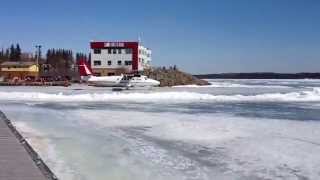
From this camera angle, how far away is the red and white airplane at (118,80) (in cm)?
5944

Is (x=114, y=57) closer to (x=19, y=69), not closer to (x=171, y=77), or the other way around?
(x=19, y=69)

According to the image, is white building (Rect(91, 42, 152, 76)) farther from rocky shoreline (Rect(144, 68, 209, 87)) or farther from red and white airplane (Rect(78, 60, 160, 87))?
red and white airplane (Rect(78, 60, 160, 87))

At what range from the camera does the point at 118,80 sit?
61.8 metres

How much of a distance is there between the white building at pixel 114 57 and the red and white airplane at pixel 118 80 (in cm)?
3169

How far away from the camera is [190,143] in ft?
44.7

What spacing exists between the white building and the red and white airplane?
1248 inches

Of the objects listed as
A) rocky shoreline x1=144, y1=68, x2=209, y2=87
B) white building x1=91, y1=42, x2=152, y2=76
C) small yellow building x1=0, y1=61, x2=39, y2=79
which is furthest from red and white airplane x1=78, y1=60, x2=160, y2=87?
small yellow building x1=0, y1=61, x2=39, y2=79

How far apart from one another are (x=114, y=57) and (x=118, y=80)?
3662 cm

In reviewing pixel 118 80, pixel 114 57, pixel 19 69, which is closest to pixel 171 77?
pixel 114 57

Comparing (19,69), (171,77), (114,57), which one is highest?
(114,57)

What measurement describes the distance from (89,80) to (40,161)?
55.0m

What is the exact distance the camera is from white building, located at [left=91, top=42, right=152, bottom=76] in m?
97.8

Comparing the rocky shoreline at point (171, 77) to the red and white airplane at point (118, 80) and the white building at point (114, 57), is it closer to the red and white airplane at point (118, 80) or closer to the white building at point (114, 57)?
the white building at point (114, 57)

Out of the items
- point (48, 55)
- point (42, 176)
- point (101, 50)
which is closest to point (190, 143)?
Result: point (42, 176)
